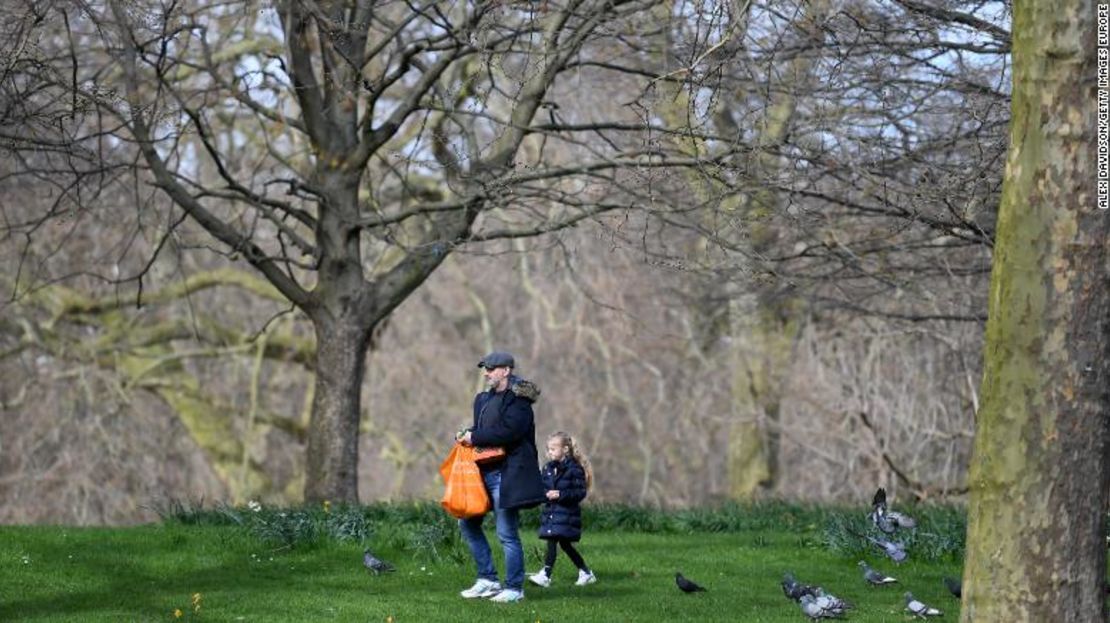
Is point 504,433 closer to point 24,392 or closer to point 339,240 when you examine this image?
point 339,240

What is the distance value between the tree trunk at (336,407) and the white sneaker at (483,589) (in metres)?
5.01

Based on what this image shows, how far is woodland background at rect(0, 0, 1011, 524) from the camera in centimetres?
1291

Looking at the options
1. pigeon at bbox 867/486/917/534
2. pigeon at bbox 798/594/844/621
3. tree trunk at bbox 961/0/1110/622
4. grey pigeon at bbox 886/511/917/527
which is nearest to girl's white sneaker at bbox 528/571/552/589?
pigeon at bbox 798/594/844/621

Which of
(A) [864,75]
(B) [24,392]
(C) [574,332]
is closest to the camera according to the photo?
(A) [864,75]

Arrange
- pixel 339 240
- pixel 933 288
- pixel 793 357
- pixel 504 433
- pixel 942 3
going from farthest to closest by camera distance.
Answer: pixel 793 357 < pixel 933 288 < pixel 339 240 < pixel 942 3 < pixel 504 433

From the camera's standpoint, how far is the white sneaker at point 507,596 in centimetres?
1034

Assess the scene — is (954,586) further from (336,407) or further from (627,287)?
(627,287)

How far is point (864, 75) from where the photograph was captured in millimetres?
13922

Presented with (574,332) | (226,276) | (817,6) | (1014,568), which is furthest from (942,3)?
(574,332)

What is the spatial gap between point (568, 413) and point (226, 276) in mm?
14199

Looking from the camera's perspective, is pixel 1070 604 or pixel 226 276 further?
pixel 226 276

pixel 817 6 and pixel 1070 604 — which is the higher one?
pixel 817 6

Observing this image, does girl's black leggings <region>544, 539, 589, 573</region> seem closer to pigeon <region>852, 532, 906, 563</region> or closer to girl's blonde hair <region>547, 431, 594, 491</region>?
girl's blonde hair <region>547, 431, 594, 491</region>

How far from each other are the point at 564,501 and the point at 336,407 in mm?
4959
